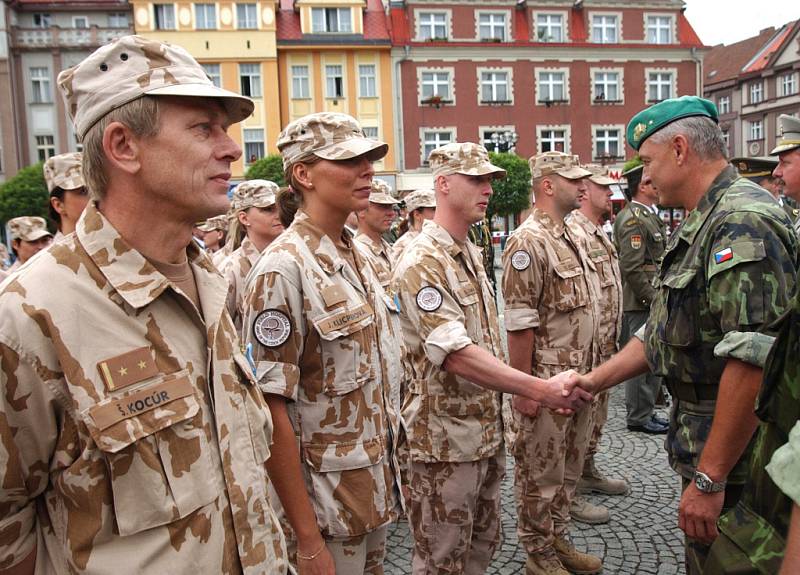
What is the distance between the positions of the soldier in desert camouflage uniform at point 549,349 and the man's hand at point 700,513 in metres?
1.36

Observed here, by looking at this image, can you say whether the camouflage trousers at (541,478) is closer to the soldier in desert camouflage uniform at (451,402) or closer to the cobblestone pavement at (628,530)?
the cobblestone pavement at (628,530)

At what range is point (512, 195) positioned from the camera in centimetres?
3005

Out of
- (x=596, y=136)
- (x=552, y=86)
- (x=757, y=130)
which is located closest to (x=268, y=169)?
(x=552, y=86)

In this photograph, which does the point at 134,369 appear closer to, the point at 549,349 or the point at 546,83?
the point at 549,349

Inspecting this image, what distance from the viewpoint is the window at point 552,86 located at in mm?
36344

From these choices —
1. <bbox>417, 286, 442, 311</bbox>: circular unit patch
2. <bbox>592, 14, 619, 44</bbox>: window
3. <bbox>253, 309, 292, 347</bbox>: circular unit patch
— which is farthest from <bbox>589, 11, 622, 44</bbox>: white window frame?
<bbox>253, 309, 292, 347</bbox>: circular unit patch

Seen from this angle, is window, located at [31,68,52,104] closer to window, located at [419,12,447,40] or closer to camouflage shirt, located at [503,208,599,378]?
window, located at [419,12,447,40]

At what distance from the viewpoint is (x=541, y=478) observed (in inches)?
153

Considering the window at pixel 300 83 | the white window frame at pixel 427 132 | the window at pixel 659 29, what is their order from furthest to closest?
the window at pixel 659 29, the white window frame at pixel 427 132, the window at pixel 300 83

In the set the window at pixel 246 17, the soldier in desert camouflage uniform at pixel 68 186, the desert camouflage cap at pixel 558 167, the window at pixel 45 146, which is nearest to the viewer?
the soldier in desert camouflage uniform at pixel 68 186

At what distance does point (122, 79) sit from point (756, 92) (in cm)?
6225

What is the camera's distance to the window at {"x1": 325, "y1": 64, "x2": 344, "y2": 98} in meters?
35.0

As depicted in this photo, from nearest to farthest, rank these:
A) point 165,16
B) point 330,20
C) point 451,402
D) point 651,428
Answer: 1. point 451,402
2. point 651,428
3. point 165,16
4. point 330,20

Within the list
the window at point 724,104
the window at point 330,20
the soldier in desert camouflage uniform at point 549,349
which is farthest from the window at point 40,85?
the window at point 724,104
